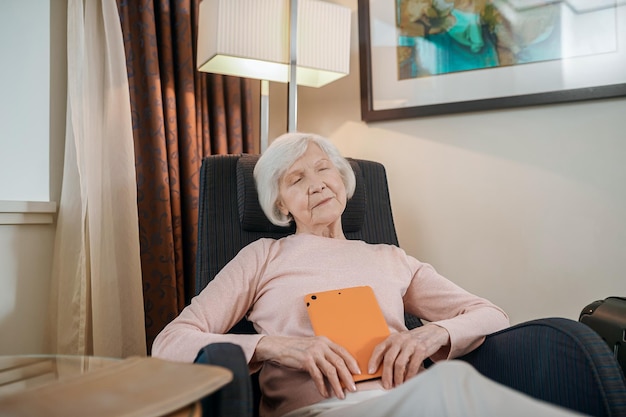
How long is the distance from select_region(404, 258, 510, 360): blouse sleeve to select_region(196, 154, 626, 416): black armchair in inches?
1.7

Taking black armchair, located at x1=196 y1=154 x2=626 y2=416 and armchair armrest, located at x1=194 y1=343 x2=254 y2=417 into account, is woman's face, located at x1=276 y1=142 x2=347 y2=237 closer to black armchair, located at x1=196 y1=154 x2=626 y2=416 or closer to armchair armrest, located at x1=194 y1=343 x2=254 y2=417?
black armchair, located at x1=196 y1=154 x2=626 y2=416

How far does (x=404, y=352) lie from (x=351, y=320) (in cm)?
13

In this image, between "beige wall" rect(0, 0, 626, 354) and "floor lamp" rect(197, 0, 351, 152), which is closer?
"beige wall" rect(0, 0, 626, 354)

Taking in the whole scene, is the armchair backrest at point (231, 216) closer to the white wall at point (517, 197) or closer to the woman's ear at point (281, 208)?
the woman's ear at point (281, 208)

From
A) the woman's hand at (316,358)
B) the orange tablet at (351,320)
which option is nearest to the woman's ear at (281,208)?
the orange tablet at (351,320)

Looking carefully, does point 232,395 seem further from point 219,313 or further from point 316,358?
point 219,313

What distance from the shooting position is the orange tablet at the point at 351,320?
110 centimetres

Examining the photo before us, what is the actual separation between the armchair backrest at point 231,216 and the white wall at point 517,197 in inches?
20.6

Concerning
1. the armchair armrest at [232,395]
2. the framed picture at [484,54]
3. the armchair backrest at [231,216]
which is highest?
the framed picture at [484,54]

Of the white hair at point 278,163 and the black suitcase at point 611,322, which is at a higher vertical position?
the white hair at point 278,163

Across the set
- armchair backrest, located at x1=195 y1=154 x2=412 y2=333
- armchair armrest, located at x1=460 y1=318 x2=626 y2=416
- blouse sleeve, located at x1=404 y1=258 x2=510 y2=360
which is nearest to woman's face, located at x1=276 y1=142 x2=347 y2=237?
armchair backrest, located at x1=195 y1=154 x2=412 y2=333

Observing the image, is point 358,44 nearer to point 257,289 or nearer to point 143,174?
point 143,174

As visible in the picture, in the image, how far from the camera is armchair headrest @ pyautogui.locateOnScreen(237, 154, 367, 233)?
57.4 inches

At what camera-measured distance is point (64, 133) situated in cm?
172
